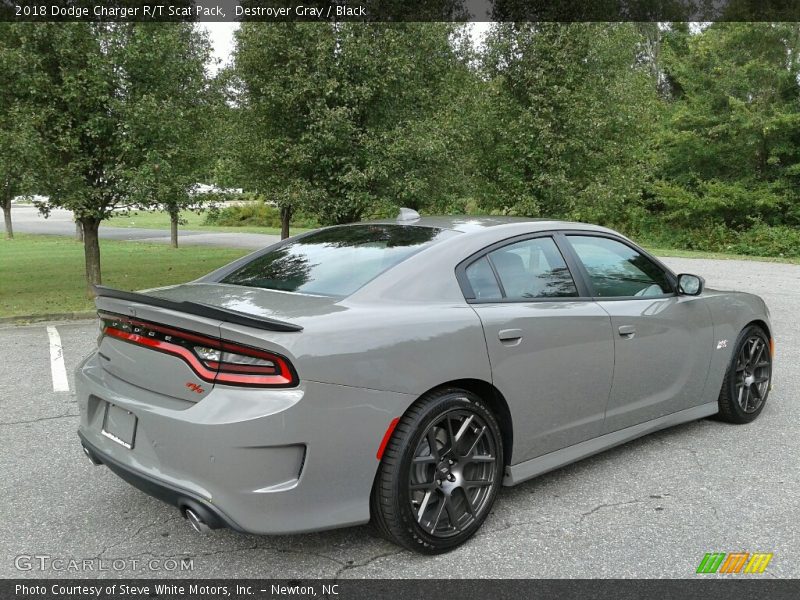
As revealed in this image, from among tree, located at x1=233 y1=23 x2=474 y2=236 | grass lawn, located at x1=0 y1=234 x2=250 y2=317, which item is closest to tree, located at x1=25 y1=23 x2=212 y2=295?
grass lawn, located at x1=0 y1=234 x2=250 y2=317

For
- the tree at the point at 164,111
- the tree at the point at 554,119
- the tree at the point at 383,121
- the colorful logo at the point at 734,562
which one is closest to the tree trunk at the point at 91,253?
the tree at the point at 164,111

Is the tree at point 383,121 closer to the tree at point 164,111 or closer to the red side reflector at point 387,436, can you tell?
the tree at point 164,111

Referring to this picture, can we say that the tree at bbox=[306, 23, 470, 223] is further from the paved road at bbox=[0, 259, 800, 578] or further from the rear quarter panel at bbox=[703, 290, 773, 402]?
the paved road at bbox=[0, 259, 800, 578]

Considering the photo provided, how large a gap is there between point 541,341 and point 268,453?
1.49 m

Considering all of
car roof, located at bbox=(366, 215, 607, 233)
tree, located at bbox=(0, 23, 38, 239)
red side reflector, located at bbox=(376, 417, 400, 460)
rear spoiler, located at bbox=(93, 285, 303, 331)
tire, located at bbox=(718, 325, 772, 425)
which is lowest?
tire, located at bbox=(718, 325, 772, 425)

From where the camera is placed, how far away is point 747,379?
15.8 feet

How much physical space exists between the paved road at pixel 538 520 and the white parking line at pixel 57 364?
106 cm

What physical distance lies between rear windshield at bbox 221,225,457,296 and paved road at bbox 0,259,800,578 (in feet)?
3.93

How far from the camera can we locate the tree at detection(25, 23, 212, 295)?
32.3ft

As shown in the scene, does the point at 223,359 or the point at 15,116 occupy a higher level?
the point at 15,116

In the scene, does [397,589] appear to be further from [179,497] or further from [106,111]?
[106,111]

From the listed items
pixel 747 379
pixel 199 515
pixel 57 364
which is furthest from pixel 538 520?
pixel 57 364

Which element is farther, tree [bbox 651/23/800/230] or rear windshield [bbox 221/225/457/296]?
tree [bbox 651/23/800/230]

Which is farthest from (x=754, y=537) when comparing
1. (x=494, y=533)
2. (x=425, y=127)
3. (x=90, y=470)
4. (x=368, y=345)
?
(x=425, y=127)
